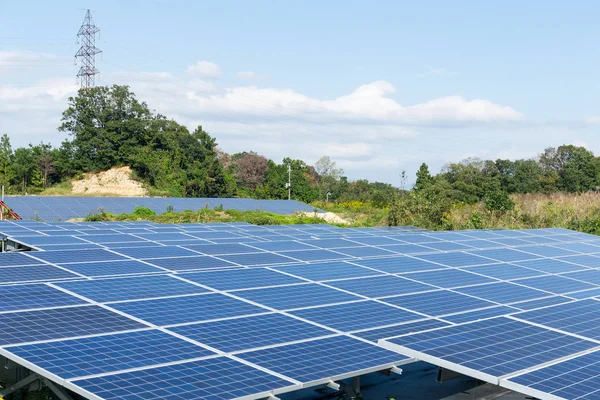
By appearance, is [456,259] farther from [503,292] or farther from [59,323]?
[59,323]

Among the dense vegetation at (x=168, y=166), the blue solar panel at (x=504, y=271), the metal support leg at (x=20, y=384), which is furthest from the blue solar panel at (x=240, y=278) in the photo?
the dense vegetation at (x=168, y=166)

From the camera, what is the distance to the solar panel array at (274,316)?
9.78 m

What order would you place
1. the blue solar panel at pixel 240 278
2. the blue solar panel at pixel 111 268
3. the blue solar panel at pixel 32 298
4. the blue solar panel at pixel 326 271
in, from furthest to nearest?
the blue solar panel at pixel 326 271
the blue solar panel at pixel 111 268
the blue solar panel at pixel 240 278
the blue solar panel at pixel 32 298

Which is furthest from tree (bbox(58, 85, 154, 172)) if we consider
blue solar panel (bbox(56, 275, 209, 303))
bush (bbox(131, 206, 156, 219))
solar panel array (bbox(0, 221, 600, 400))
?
blue solar panel (bbox(56, 275, 209, 303))

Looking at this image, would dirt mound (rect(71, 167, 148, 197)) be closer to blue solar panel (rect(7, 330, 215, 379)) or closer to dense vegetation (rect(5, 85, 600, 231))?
dense vegetation (rect(5, 85, 600, 231))

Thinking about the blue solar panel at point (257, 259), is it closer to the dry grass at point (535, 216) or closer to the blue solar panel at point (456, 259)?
the blue solar panel at point (456, 259)

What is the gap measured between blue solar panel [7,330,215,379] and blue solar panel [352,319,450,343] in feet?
10.5

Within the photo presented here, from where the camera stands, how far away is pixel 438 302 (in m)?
15.8

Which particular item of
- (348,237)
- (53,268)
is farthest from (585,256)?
(53,268)

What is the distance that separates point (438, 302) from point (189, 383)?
799 centimetres

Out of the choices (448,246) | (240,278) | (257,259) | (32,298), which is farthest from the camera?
(448,246)

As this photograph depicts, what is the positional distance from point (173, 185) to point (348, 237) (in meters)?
52.1

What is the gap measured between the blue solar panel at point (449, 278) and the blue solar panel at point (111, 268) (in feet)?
23.2

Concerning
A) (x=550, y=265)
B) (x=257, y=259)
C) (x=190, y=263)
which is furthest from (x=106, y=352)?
(x=550, y=265)
